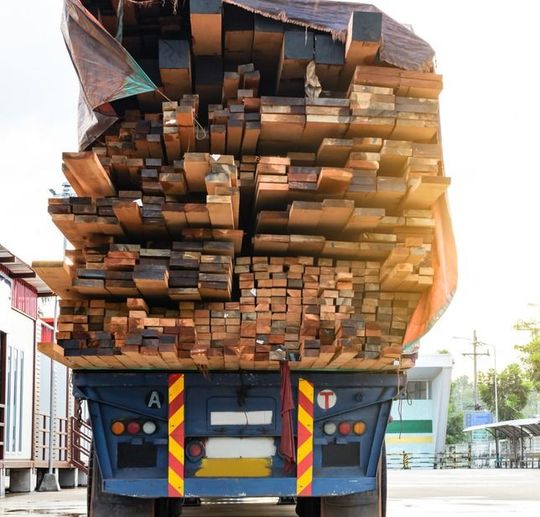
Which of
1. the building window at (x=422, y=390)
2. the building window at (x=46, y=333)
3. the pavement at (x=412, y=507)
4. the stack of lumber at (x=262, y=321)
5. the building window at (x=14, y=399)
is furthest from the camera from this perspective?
the building window at (x=422, y=390)

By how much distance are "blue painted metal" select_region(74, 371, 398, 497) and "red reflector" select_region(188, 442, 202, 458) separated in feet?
0.16

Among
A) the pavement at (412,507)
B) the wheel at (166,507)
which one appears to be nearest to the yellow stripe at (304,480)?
the wheel at (166,507)

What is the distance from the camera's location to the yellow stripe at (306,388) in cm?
642

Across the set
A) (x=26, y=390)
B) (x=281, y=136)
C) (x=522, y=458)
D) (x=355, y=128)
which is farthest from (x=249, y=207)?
(x=522, y=458)

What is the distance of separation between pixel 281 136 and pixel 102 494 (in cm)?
299

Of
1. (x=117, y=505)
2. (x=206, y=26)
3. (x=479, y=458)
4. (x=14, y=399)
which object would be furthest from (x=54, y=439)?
(x=479, y=458)

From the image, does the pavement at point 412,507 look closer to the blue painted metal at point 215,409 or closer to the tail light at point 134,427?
the blue painted metal at point 215,409

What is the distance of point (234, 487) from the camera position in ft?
20.6

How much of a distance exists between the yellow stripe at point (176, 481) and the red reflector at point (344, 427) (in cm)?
119

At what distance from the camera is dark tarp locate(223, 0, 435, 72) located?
6.68m

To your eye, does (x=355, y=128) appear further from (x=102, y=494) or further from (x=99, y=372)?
(x=102, y=494)

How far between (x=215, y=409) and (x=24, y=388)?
1329cm

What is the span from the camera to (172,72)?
22.6ft

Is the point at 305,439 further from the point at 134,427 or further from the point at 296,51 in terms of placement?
the point at 296,51
